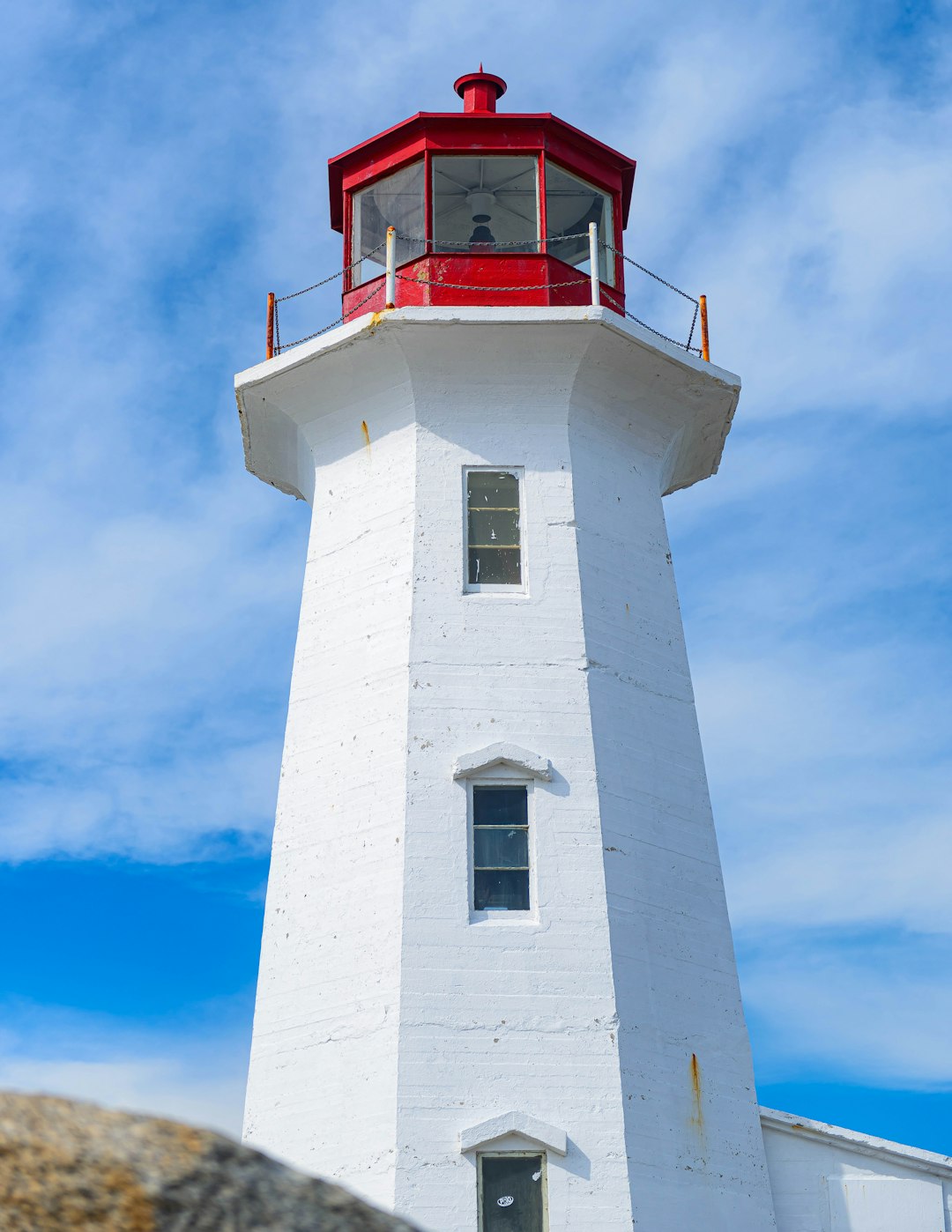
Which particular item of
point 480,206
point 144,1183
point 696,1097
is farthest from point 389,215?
point 144,1183

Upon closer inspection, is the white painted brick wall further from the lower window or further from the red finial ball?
the red finial ball

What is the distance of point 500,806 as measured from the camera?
14516mm

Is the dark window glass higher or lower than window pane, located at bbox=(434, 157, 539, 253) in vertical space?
lower

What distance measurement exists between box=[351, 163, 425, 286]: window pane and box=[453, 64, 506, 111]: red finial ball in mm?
1171

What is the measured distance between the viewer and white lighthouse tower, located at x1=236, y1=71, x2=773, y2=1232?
1333cm

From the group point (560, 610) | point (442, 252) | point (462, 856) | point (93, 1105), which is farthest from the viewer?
point (442, 252)

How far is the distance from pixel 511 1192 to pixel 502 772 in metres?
3.63

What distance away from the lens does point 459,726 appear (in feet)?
48.4

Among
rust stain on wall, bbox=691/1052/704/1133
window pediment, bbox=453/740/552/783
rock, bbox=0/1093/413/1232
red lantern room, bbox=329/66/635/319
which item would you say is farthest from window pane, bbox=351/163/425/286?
rock, bbox=0/1093/413/1232

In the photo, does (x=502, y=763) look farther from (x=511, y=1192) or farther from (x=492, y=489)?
(x=511, y=1192)

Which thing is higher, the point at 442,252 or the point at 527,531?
the point at 442,252

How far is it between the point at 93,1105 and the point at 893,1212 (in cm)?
1154

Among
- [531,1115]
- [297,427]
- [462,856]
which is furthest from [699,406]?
[531,1115]

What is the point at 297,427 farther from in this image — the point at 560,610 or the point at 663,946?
the point at 663,946
